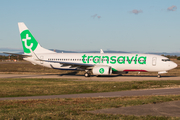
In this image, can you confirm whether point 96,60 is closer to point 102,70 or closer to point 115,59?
point 102,70

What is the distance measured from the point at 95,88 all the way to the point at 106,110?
10851 mm

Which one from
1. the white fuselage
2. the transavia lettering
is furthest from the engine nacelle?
the transavia lettering

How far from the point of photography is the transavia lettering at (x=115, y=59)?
115 feet

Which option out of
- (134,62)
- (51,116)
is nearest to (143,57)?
(134,62)

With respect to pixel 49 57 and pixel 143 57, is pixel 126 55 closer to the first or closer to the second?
pixel 143 57

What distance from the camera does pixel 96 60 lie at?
1453 inches

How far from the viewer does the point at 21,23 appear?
130ft

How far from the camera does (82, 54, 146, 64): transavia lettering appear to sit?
35031mm

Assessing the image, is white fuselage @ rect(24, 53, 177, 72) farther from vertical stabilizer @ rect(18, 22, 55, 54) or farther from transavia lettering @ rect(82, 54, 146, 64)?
vertical stabilizer @ rect(18, 22, 55, 54)

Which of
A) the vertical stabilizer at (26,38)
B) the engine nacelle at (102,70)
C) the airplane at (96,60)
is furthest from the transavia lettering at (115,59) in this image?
the vertical stabilizer at (26,38)

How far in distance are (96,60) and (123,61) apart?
14.8ft

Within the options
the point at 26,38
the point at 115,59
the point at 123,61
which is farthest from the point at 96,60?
the point at 26,38

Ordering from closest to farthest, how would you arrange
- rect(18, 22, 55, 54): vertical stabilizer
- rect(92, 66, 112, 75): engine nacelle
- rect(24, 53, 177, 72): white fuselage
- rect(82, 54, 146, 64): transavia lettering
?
rect(92, 66, 112, 75): engine nacelle, rect(24, 53, 177, 72): white fuselage, rect(82, 54, 146, 64): transavia lettering, rect(18, 22, 55, 54): vertical stabilizer

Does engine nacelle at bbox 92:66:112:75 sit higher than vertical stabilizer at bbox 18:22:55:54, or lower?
lower
